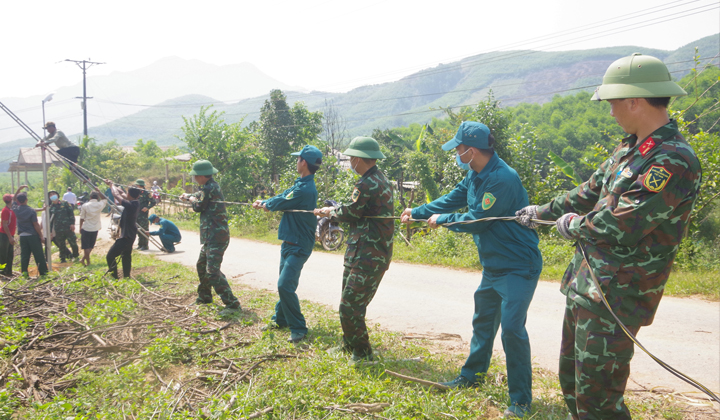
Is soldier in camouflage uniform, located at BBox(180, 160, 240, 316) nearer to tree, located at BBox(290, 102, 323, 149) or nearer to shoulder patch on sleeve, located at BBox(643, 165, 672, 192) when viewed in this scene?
shoulder patch on sleeve, located at BBox(643, 165, 672, 192)

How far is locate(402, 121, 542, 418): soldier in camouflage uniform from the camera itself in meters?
3.43

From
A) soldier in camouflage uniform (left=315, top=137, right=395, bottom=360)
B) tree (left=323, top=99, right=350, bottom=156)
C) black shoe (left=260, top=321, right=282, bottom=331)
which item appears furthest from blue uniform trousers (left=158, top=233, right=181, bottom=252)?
tree (left=323, top=99, right=350, bottom=156)

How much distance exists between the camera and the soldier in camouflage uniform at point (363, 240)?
14.4 ft

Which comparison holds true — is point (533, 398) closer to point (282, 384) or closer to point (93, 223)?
point (282, 384)

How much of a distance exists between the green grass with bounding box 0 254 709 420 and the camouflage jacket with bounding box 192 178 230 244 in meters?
1.24

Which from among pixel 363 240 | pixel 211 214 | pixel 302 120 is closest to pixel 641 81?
pixel 363 240

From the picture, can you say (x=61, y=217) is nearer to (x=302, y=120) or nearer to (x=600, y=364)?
(x=600, y=364)

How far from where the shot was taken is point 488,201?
351 centimetres

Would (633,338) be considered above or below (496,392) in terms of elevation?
above

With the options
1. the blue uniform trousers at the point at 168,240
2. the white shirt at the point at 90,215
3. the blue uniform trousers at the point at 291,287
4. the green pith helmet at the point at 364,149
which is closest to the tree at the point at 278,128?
the blue uniform trousers at the point at 168,240

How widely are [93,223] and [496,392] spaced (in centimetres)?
1037

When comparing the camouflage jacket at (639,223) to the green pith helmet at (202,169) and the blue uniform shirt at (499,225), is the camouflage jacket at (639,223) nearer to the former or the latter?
the blue uniform shirt at (499,225)

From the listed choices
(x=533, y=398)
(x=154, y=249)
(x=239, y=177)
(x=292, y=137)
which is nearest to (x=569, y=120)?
(x=292, y=137)

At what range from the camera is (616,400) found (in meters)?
2.55
